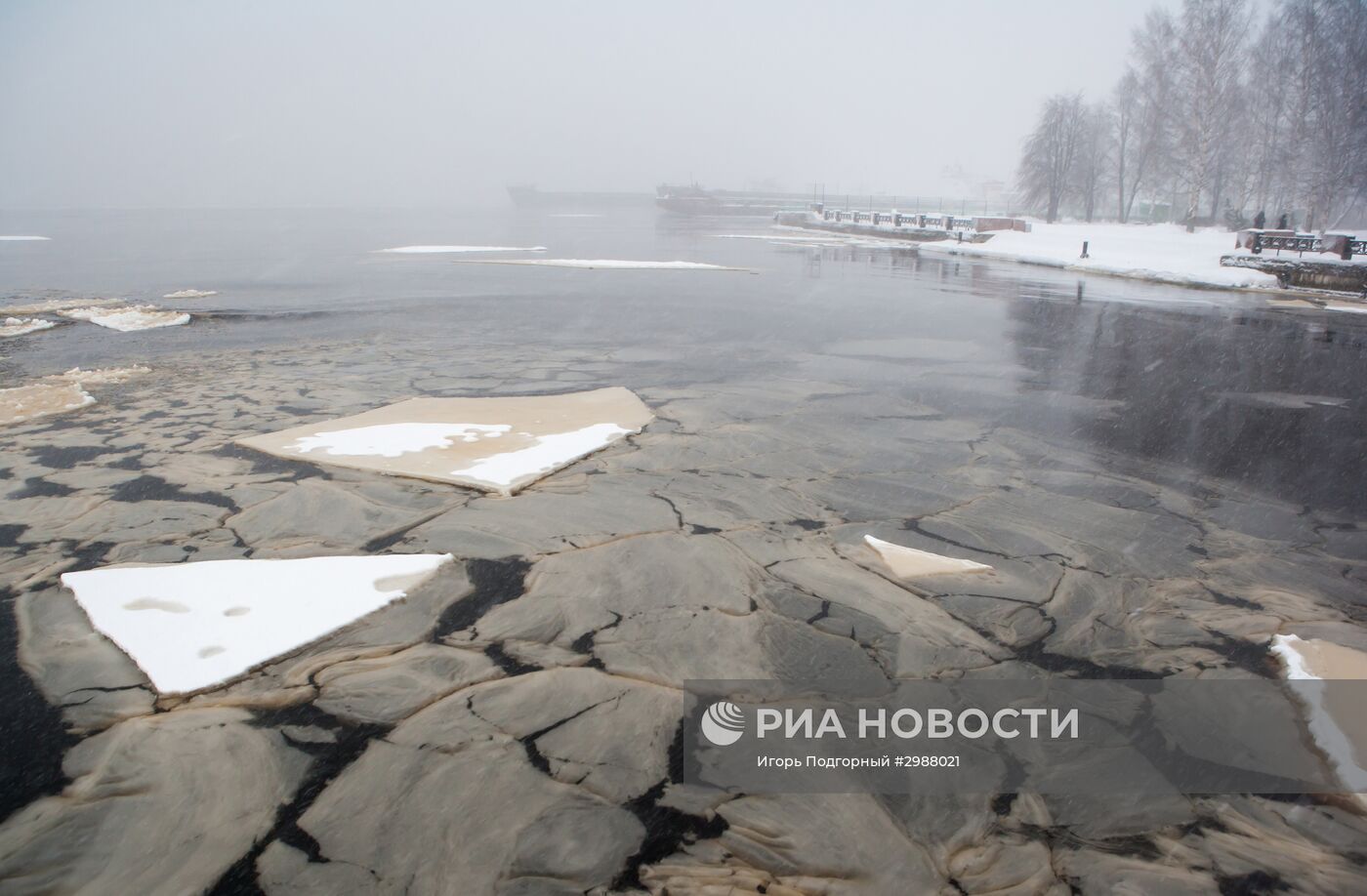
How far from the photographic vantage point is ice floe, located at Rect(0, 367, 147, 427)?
20.3ft

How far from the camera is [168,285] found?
16.3 metres

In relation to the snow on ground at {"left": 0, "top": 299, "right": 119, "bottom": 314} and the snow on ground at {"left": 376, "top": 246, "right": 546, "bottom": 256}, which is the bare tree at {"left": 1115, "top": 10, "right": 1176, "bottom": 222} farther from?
the snow on ground at {"left": 0, "top": 299, "right": 119, "bottom": 314}

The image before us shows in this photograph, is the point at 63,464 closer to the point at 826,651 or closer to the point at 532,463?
the point at 532,463

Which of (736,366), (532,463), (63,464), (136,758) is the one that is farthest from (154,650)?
(736,366)

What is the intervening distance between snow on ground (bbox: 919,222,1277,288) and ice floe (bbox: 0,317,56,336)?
20.8 meters

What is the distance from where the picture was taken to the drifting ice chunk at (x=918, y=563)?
11.9 feet

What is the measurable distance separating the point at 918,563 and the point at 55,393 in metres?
7.07

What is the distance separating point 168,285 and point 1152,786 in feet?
61.2

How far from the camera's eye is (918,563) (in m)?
3.70

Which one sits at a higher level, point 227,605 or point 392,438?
point 392,438
